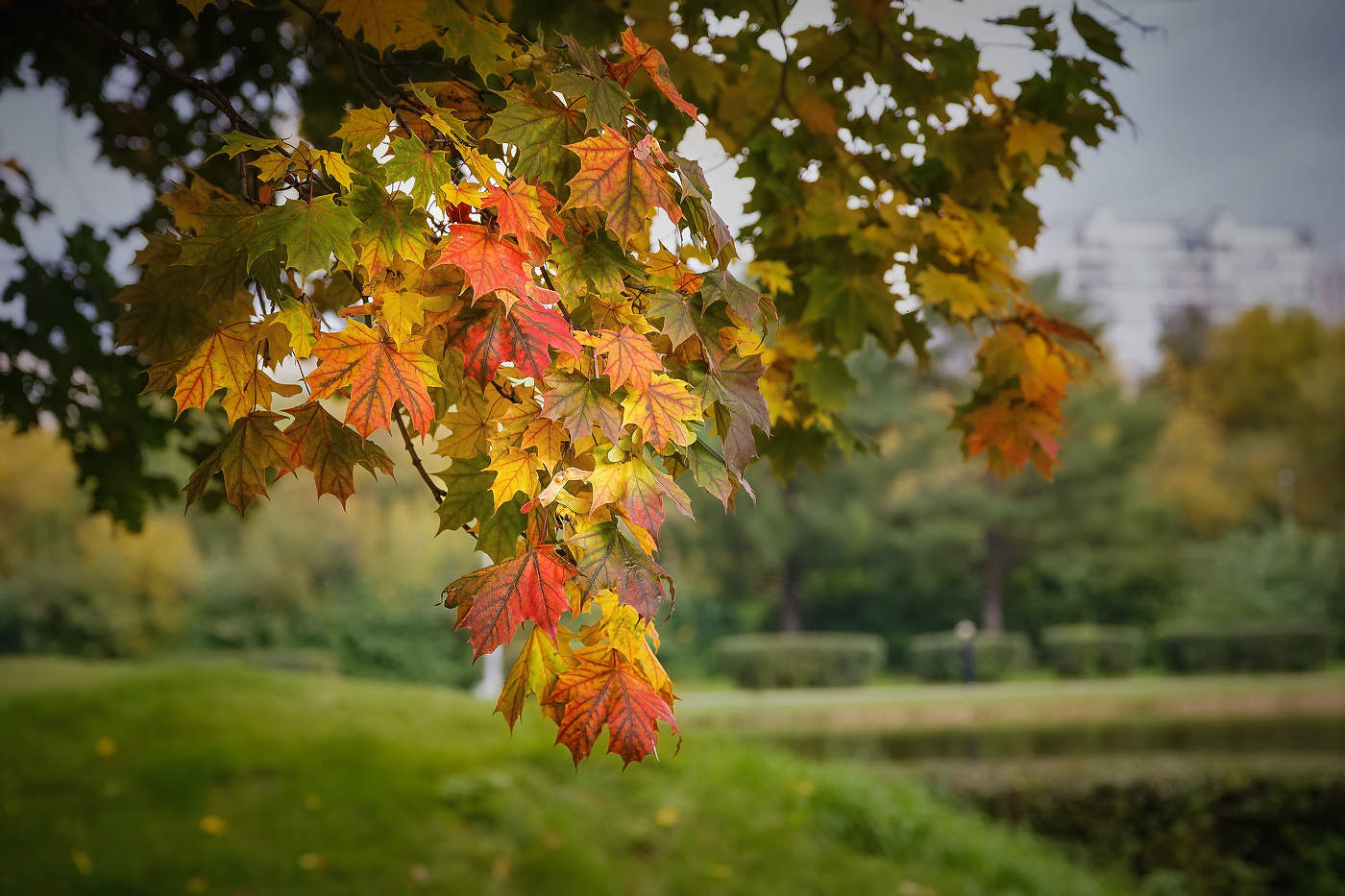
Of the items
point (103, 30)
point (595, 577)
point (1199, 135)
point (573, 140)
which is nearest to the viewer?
point (595, 577)

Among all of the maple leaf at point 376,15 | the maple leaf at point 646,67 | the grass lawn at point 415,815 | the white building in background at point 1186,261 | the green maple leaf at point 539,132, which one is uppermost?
the white building in background at point 1186,261

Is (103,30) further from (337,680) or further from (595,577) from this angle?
(337,680)

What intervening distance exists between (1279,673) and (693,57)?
15410mm

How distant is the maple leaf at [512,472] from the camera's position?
1.00 metres

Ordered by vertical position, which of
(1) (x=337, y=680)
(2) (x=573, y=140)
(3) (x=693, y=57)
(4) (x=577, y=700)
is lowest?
(1) (x=337, y=680)

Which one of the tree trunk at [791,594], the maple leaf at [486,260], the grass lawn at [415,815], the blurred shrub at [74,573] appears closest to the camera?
the maple leaf at [486,260]

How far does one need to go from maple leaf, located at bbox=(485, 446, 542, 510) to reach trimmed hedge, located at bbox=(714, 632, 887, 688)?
45.2 feet

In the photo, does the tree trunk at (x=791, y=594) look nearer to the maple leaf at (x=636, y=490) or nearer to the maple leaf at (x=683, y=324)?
the maple leaf at (x=683, y=324)

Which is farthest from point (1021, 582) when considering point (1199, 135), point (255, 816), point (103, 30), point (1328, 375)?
point (103, 30)

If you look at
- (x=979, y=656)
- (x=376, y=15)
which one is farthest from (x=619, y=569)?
(x=979, y=656)

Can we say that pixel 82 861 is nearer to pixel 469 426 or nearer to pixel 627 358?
pixel 469 426

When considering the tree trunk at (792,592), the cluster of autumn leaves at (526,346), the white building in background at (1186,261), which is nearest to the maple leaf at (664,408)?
the cluster of autumn leaves at (526,346)

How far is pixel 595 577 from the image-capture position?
91cm

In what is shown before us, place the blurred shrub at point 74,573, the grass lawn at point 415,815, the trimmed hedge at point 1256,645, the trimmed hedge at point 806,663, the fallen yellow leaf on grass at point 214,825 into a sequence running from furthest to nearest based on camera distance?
the trimmed hedge at point 806,663 < the trimmed hedge at point 1256,645 < the blurred shrub at point 74,573 < the fallen yellow leaf on grass at point 214,825 < the grass lawn at point 415,815
